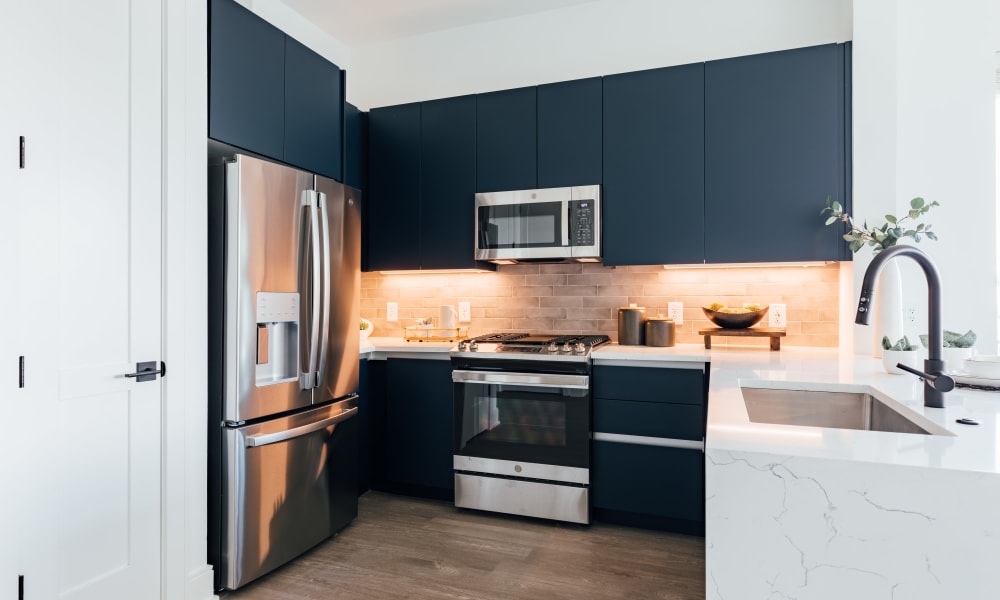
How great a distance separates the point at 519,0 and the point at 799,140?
1.79 meters

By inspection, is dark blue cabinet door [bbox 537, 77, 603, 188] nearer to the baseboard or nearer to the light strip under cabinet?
the light strip under cabinet

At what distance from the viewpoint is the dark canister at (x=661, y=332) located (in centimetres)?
304

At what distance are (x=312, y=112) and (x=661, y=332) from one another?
6.90ft

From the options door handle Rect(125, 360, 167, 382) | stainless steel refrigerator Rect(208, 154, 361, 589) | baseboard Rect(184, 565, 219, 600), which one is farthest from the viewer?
stainless steel refrigerator Rect(208, 154, 361, 589)

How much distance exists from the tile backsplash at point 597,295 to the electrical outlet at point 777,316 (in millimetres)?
28

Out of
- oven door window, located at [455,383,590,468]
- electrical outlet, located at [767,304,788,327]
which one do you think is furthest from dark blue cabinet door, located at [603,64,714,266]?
oven door window, located at [455,383,590,468]

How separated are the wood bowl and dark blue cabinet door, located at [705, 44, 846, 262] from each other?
27cm

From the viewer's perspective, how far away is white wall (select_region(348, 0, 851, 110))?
312cm

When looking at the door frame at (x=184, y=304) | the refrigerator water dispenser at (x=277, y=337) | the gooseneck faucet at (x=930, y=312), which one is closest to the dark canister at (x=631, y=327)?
the refrigerator water dispenser at (x=277, y=337)

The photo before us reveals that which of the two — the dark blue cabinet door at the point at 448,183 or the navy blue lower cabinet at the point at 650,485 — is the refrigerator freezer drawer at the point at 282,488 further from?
the navy blue lower cabinet at the point at 650,485

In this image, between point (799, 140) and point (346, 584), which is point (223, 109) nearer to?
point (346, 584)

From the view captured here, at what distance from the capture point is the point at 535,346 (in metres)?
2.96

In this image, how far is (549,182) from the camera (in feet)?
10.5

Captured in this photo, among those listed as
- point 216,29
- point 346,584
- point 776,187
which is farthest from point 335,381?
point 776,187
